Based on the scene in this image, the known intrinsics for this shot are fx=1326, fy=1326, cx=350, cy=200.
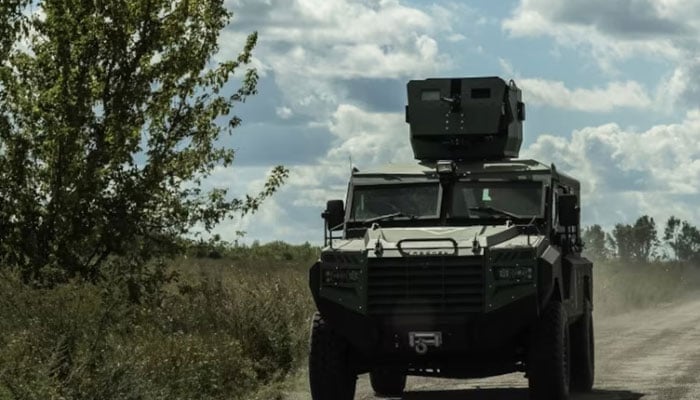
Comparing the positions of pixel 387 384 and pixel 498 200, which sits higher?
pixel 498 200

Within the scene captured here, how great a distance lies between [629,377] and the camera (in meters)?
16.0

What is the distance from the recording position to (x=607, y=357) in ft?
62.2

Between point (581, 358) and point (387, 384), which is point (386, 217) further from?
point (581, 358)

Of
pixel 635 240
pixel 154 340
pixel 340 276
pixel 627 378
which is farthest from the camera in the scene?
pixel 635 240

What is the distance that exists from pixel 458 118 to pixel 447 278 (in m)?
3.45

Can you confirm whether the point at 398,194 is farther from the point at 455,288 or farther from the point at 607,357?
the point at 607,357

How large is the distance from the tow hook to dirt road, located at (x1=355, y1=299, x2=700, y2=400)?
2369 mm

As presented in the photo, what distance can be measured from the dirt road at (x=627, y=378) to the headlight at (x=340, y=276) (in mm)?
1881

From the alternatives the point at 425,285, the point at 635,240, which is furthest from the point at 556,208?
the point at 635,240

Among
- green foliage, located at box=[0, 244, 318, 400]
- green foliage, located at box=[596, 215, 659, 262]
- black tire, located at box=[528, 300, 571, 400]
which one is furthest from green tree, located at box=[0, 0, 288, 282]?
green foliage, located at box=[596, 215, 659, 262]

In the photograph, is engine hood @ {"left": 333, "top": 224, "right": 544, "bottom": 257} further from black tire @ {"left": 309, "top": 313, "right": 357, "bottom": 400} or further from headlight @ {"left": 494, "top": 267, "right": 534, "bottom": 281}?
black tire @ {"left": 309, "top": 313, "right": 357, "bottom": 400}

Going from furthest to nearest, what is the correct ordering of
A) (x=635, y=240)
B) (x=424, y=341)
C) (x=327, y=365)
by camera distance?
1. (x=635, y=240)
2. (x=327, y=365)
3. (x=424, y=341)

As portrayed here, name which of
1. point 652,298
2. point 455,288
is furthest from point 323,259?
point 652,298

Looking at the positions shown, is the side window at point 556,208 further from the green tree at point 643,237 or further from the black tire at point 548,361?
the green tree at point 643,237
